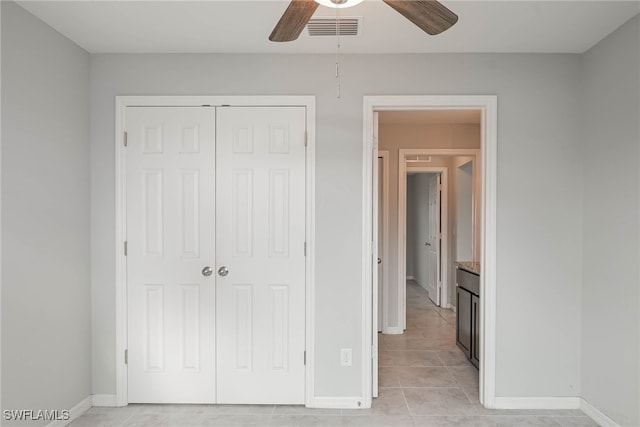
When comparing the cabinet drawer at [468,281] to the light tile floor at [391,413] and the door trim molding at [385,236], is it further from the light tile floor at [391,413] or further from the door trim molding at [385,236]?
the door trim molding at [385,236]

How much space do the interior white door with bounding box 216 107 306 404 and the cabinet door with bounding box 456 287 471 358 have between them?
1.70m

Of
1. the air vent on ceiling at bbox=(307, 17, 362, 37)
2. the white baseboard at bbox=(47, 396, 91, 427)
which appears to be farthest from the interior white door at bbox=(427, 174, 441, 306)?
the white baseboard at bbox=(47, 396, 91, 427)

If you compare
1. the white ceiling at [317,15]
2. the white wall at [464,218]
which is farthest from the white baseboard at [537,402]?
the white wall at [464,218]

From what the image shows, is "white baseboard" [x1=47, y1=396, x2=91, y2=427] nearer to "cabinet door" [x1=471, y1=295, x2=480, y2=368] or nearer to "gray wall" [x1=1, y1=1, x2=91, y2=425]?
"gray wall" [x1=1, y1=1, x2=91, y2=425]

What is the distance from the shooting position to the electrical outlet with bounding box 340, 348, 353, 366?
2.66 m

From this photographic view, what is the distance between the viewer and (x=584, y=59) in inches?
103

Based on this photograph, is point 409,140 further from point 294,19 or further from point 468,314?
point 294,19

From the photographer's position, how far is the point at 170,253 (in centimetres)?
269

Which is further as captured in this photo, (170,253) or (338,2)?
(170,253)

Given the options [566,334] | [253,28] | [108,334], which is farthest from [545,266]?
[108,334]

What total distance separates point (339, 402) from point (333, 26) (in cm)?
250

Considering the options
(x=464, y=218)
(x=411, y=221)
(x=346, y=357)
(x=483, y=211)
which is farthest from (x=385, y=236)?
(x=411, y=221)

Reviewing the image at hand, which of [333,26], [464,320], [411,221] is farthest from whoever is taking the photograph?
[411,221]

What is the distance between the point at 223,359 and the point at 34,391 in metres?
1.09
